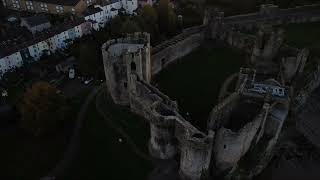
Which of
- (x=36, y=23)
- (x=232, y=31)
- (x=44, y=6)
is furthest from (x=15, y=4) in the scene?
(x=232, y=31)

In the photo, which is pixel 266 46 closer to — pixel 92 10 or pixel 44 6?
pixel 92 10

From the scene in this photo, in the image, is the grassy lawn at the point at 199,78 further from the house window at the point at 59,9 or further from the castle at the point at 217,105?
the house window at the point at 59,9

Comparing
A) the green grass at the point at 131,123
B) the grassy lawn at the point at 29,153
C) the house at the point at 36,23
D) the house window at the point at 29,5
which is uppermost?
the house window at the point at 29,5

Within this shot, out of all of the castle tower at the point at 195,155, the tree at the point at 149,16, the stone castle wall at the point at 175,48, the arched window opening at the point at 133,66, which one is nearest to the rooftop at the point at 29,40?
the tree at the point at 149,16

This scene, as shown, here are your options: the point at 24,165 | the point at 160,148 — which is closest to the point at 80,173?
the point at 24,165

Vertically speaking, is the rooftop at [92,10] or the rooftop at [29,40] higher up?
the rooftop at [92,10]

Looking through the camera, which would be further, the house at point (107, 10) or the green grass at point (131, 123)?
the house at point (107, 10)

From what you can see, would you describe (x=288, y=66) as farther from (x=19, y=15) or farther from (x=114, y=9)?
(x=19, y=15)

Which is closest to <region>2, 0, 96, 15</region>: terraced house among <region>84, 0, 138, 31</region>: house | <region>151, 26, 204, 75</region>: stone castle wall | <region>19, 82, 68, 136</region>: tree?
<region>84, 0, 138, 31</region>: house
